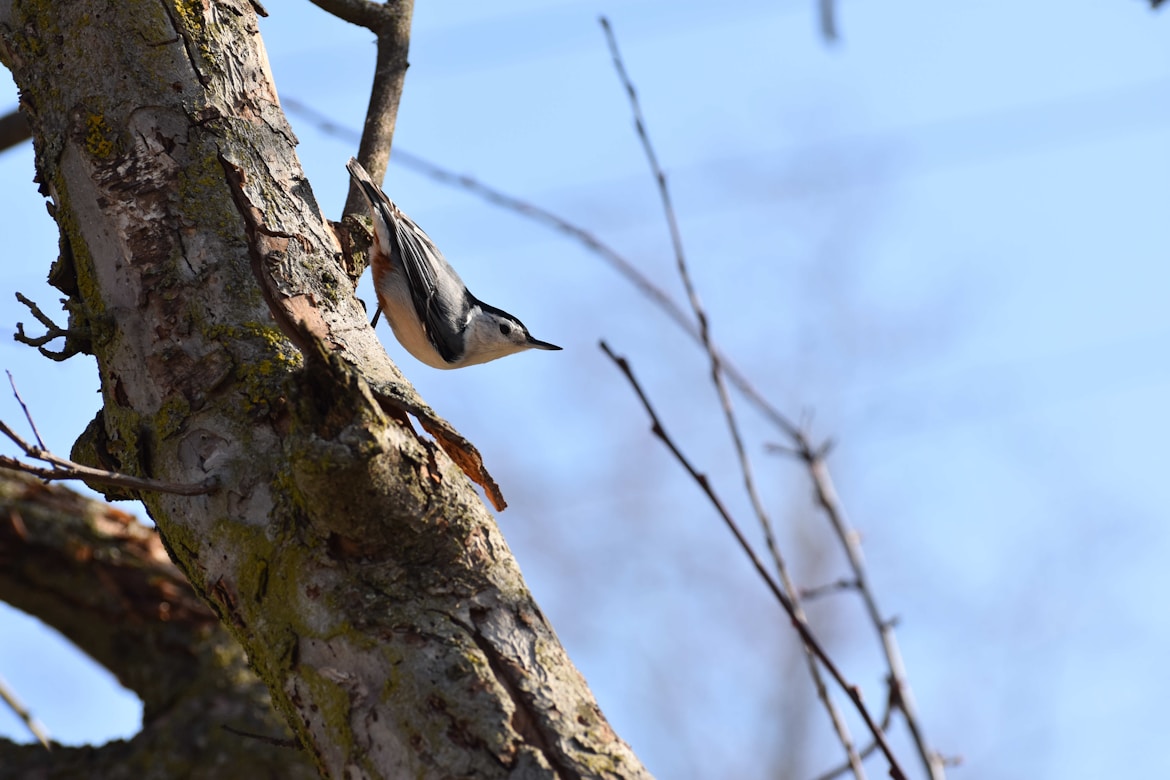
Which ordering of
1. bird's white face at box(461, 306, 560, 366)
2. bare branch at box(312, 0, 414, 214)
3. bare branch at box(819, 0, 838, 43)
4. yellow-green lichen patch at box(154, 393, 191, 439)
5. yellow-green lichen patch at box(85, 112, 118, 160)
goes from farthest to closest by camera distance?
bird's white face at box(461, 306, 560, 366) < bare branch at box(312, 0, 414, 214) < yellow-green lichen patch at box(85, 112, 118, 160) < yellow-green lichen patch at box(154, 393, 191, 439) < bare branch at box(819, 0, 838, 43)

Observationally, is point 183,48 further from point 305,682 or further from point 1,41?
point 305,682

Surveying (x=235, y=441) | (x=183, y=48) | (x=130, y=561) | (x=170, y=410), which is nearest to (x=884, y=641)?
(x=235, y=441)

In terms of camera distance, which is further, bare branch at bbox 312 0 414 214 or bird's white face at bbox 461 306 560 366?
bird's white face at bbox 461 306 560 366

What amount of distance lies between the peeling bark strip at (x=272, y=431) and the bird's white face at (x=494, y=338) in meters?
1.88

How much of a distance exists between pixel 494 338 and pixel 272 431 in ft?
7.71

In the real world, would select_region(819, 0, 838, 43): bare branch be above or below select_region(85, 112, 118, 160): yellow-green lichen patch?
below

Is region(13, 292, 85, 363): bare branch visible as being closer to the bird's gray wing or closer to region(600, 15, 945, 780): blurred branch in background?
region(600, 15, 945, 780): blurred branch in background

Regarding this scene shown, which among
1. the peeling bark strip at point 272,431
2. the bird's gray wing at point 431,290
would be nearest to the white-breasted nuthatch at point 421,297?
the bird's gray wing at point 431,290

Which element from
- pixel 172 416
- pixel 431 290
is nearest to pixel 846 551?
pixel 172 416

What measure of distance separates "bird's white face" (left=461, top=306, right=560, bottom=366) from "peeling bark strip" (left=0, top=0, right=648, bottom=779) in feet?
6.16

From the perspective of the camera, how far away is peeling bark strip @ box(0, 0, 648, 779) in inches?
44.3

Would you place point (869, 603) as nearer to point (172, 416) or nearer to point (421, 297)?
point (172, 416)

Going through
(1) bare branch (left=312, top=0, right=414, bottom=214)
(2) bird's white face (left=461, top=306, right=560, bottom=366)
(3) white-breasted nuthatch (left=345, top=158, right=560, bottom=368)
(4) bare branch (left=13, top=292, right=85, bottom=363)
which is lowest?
(4) bare branch (left=13, top=292, right=85, bottom=363)

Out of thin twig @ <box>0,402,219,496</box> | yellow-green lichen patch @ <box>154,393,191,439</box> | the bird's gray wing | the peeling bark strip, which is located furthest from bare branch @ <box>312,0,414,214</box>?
thin twig @ <box>0,402,219,496</box>
